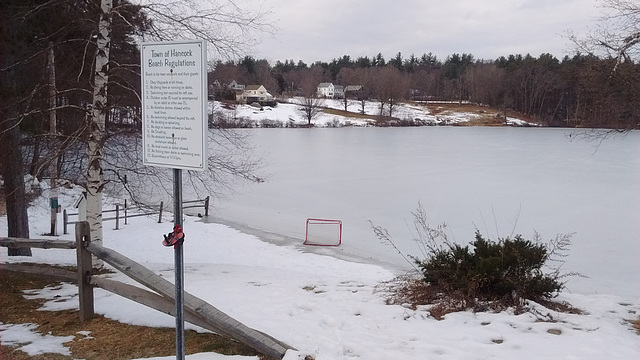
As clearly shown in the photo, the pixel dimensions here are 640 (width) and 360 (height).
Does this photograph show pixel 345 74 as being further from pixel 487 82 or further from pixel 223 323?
pixel 223 323

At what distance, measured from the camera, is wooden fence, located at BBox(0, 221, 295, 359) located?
407cm

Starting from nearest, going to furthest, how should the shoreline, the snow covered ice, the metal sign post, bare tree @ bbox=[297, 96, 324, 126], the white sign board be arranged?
the white sign board, the metal sign post, the snow covered ice, the shoreline, bare tree @ bbox=[297, 96, 324, 126]

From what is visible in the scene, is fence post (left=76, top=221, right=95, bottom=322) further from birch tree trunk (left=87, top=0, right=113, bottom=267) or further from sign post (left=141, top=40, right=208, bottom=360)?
birch tree trunk (left=87, top=0, right=113, bottom=267)

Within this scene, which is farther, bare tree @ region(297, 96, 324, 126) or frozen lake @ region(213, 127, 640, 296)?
bare tree @ region(297, 96, 324, 126)

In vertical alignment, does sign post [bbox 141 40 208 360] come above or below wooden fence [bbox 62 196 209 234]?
above

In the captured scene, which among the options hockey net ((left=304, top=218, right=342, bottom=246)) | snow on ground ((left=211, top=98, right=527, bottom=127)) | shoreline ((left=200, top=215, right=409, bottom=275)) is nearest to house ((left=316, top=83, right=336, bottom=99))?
snow on ground ((left=211, top=98, right=527, bottom=127))

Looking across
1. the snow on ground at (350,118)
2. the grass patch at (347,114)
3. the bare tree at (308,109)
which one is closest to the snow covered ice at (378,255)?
the snow on ground at (350,118)

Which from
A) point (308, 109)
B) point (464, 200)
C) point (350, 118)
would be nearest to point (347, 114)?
point (350, 118)

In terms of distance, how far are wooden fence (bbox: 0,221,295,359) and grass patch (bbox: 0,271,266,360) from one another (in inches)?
6.1

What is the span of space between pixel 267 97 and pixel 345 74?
2152 inches

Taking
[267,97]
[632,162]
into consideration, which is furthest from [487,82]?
[632,162]

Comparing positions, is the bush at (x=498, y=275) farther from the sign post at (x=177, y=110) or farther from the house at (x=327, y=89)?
the house at (x=327, y=89)

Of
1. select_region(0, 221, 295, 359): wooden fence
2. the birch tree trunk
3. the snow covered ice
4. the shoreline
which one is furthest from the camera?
the shoreline

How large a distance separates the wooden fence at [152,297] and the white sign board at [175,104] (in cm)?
169
